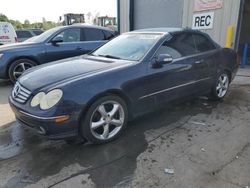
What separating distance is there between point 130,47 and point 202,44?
1501 millimetres

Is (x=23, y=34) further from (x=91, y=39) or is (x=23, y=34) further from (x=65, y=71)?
(x=65, y=71)

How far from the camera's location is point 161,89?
11.4ft

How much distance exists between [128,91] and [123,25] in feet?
29.8

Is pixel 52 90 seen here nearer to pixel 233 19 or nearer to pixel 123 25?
pixel 233 19

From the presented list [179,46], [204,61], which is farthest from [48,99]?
[204,61]

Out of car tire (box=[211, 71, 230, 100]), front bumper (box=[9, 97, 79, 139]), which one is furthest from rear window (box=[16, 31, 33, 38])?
front bumper (box=[9, 97, 79, 139])

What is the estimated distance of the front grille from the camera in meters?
2.79

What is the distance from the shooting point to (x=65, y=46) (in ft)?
21.3

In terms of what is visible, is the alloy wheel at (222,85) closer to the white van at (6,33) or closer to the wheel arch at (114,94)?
the wheel arch at (114,94)

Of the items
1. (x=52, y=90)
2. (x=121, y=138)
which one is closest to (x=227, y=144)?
(x=121, y=138)

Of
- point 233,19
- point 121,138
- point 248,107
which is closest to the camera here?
point 121,138

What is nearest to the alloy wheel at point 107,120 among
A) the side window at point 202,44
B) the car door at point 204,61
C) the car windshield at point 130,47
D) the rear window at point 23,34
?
the car windshield at point 130,47

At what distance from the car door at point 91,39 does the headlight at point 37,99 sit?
4269mm

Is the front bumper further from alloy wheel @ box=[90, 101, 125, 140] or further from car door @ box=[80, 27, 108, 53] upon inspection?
car door @ box=[80, 27, 108, 53]
